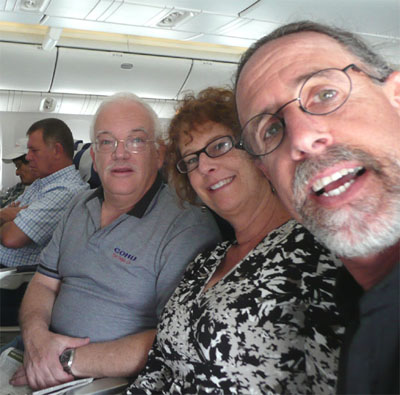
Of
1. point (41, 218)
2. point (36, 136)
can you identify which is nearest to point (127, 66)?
point (36, 136)

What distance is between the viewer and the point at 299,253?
131 centimetres

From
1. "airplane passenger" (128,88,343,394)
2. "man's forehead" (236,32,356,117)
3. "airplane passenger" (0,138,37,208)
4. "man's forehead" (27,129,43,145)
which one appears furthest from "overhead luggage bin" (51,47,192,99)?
"man's forehead" (236,32,356,117)

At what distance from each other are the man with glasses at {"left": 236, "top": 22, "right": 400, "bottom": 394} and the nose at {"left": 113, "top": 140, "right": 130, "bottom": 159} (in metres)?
1.13

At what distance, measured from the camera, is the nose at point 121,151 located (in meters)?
2.29

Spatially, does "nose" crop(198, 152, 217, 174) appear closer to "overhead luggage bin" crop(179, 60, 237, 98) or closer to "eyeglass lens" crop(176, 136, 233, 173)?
"eyeglass lens" crop(176, 136, 233, 173)

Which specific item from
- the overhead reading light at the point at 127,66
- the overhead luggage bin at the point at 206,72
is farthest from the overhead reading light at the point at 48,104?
the overhead luggage bin at the point at 206,72

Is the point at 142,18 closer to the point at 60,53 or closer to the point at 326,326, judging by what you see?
the point at 60,53

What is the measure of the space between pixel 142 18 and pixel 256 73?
16.3 ft

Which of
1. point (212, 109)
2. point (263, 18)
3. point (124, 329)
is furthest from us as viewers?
point (263, 18)

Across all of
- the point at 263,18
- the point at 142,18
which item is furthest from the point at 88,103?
the point at 263,18

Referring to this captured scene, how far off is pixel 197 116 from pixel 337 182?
3.07ft

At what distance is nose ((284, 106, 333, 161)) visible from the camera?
103cm

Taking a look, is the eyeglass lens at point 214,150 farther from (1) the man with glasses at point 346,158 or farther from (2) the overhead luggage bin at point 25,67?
(2) the overhead luggage bin at point 25,67

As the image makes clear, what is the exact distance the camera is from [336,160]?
100 centimetres
